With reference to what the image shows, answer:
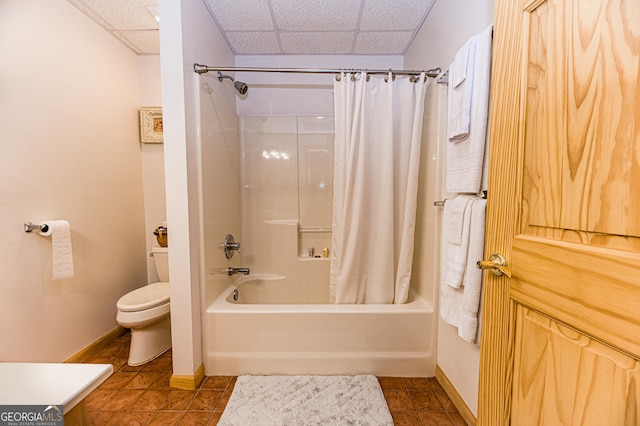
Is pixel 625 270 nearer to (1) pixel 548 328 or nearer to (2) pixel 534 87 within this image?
(1) pixel 548 328

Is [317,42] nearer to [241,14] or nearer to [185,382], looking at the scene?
[241,14]

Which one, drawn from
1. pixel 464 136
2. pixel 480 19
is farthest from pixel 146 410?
pixel 480 19

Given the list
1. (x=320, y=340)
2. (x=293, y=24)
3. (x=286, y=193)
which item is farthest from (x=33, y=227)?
(x=293, y=24)

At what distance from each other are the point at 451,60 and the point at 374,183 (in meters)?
0.82

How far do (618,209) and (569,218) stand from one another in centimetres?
9

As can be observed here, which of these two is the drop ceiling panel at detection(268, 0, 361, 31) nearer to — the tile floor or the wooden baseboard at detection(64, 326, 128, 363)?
the tile floor

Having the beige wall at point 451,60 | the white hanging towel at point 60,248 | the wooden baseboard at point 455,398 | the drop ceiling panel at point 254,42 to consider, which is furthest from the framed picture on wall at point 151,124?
the wooden baseboard at point 455,398

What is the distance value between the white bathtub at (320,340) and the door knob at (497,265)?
0.89m

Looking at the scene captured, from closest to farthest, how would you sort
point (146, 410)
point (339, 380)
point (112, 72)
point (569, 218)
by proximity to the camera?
point (569, 218) < point (146, 410) < point (339, 380) < point (112, 72)

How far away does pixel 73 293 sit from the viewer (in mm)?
1807

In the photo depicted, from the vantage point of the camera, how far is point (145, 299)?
6.05 feet

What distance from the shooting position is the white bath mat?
51.8 inches

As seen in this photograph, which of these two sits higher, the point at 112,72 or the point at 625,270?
the point at 112,72

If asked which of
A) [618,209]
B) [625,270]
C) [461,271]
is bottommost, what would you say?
[461,271]
